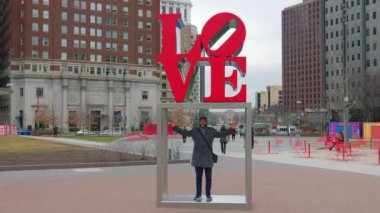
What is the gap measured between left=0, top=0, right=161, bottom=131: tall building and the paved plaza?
74.3 meters

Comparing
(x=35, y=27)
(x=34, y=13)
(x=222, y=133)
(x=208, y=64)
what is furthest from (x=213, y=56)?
(x=34, y=13)

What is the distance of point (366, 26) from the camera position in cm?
11219

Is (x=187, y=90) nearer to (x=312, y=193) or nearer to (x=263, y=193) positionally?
(x=263, y=193)

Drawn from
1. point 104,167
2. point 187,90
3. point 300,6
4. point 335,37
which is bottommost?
point 104,167

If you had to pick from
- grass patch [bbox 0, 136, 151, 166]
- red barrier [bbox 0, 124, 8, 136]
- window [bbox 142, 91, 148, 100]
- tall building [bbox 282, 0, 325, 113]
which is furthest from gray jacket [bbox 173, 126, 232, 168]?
tall building [bbox 282, 0, 325, 113]

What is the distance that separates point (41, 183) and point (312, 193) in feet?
26.7

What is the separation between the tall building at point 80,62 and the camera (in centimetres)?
9100

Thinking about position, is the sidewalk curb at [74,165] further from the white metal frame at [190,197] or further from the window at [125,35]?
the window at [125,35]

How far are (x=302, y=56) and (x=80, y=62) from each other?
111504 mm

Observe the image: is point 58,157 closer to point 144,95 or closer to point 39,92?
point 39,92

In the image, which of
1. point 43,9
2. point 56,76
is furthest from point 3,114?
point 43,9

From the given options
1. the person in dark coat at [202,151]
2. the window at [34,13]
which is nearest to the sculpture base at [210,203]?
the person in dark coat at [202,151]

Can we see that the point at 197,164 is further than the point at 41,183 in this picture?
No

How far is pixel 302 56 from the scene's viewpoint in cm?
18312
